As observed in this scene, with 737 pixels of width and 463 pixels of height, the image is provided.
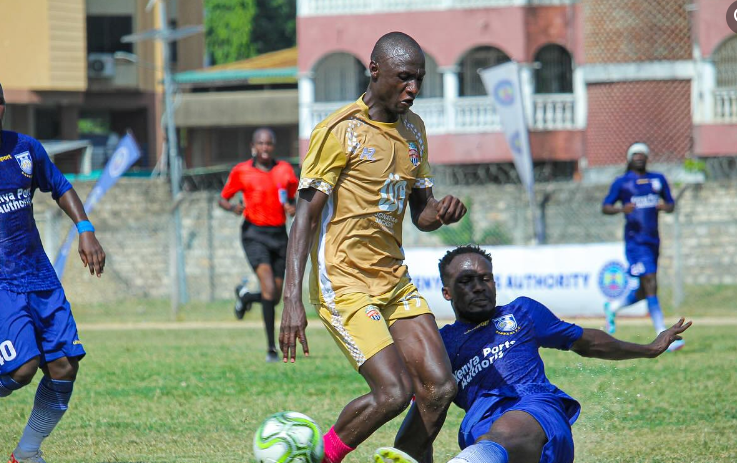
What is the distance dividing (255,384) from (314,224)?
4.44 metres

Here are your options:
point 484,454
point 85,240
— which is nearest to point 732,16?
point 85,240

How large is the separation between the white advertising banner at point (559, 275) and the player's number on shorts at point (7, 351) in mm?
10780

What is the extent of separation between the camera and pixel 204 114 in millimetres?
39906

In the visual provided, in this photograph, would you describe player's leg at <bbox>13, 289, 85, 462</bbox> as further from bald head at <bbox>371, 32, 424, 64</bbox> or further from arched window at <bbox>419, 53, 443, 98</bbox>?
arched window at <bbox>419, 53, 443, 98</bbox>

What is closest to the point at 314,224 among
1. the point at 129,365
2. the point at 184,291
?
the point at 129,365

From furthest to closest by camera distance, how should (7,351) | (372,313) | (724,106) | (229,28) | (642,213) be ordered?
(229,28) < (724,106) < (642,213) < (7,351) < (372,313)

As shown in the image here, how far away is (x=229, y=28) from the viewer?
190 ft

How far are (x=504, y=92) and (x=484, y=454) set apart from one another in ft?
47.2

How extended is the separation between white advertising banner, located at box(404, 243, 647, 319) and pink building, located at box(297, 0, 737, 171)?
485 inches

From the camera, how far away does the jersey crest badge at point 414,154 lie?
18.6ft

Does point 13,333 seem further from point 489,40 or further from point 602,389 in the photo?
point 489,40

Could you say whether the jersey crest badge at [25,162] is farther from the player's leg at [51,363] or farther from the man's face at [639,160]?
the man's face at [639,160]

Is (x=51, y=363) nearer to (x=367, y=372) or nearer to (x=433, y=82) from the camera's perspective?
(x=367, y=372)

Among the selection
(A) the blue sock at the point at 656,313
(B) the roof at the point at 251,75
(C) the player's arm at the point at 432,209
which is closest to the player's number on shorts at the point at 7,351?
(C) the player's arm at the point at 432,209
